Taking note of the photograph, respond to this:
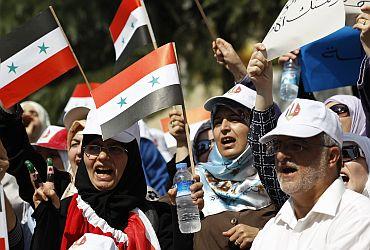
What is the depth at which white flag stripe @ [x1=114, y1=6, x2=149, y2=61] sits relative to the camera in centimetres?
770

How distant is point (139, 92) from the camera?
6.73 m

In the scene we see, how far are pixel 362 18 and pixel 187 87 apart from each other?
976 cm

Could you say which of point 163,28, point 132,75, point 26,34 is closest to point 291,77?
point 132,75

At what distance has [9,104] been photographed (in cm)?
740

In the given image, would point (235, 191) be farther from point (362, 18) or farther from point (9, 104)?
point (9, 104)

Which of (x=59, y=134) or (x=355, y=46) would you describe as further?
(x=59, y=134)

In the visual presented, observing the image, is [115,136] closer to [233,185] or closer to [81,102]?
[233,185]

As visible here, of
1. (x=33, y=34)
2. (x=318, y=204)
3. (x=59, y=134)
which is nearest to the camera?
(x=318, y=204)

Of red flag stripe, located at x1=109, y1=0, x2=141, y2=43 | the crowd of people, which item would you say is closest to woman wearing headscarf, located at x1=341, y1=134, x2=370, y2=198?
the crowd of people

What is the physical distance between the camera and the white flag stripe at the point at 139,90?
21.8 feet

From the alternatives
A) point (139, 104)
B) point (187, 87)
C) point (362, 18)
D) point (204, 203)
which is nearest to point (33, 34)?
point (139, 104)

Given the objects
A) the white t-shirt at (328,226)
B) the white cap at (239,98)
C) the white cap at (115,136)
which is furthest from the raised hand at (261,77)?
the white cap at (115,136)

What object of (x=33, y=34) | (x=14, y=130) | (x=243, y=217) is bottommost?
(x=243, y=217)

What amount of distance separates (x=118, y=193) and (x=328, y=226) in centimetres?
163
